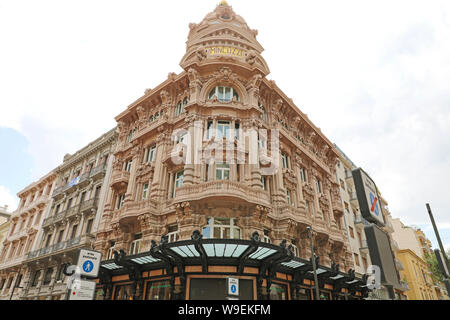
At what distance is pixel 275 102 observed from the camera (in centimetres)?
2506

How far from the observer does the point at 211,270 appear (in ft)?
50.8

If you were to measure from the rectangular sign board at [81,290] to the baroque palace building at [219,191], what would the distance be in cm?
721

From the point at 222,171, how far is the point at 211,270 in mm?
6655

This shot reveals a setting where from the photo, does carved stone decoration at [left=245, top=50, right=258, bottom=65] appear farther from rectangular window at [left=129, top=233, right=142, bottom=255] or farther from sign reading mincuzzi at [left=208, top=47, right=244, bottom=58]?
rectangular window at [left=129, top=233, right=142, bottom=255]

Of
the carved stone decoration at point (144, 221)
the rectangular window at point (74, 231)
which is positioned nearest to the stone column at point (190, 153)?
the carved stone decoration at point (144, 221)

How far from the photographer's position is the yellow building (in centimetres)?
3834

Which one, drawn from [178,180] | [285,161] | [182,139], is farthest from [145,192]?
[285,161]

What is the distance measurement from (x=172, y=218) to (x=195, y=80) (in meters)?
11.0

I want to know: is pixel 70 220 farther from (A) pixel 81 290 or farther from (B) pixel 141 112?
(A) pixel 81 290
